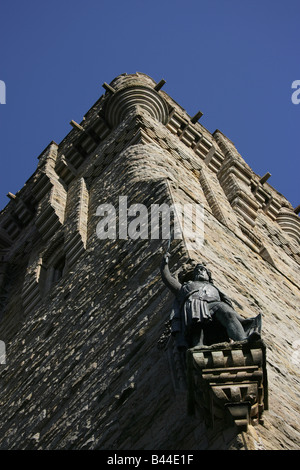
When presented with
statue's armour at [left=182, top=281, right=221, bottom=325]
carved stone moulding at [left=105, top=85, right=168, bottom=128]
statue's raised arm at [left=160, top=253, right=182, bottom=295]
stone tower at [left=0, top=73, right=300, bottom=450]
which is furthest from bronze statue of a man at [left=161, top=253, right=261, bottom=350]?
carved stone moulding at [left=105, top=85, right=168, bottom=128]

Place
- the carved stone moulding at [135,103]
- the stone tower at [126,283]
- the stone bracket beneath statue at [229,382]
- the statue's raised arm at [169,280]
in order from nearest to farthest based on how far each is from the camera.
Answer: the stone bracket beneath statue at [229,382], the stone tower at [126,283], the statue's raised arm at [169,280], the carved stone moulding at [135,103]

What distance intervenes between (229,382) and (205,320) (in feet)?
3.00

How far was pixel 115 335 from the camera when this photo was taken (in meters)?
10.8

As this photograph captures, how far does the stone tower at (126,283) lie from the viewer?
912cm

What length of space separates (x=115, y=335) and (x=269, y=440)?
3.21 meters

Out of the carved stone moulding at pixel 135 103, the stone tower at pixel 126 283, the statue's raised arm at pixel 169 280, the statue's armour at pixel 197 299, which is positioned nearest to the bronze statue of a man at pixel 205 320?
the statue's armour at pixel 197 299

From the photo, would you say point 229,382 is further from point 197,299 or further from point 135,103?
point 135,103

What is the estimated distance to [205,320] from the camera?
8711 mm

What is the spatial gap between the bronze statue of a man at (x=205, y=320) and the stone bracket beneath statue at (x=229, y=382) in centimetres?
A: 19

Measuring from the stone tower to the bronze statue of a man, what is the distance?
0.31 m

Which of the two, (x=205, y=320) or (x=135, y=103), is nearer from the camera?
(x=205, y=320)

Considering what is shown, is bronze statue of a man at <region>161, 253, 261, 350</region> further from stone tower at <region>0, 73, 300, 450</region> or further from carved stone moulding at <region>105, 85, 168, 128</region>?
carved stone moulding at <region>105, 85, 168, 128</region>

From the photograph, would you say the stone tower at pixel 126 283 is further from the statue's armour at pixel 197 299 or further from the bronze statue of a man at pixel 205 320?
the statue's armour at pixel 197 299

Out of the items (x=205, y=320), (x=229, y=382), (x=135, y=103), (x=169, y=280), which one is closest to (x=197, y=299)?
(x=205, y=320)
